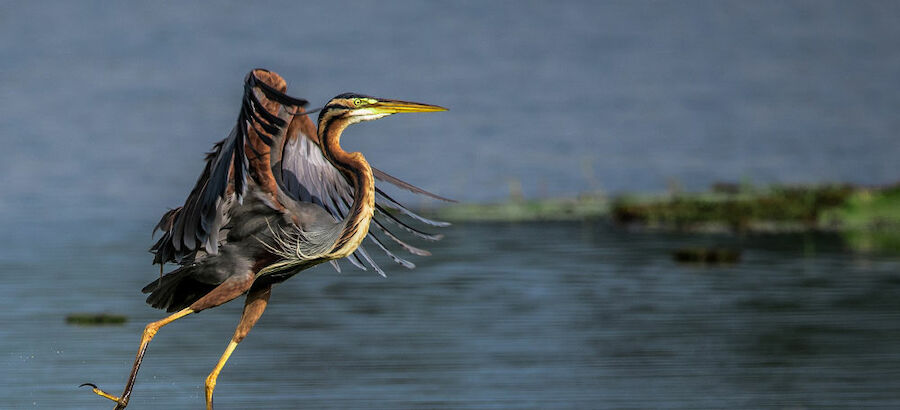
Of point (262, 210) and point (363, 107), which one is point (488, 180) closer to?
point (262, 210)

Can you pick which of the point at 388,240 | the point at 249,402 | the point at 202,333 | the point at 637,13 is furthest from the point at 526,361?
the point at 637,13

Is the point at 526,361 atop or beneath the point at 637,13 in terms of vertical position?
beneath

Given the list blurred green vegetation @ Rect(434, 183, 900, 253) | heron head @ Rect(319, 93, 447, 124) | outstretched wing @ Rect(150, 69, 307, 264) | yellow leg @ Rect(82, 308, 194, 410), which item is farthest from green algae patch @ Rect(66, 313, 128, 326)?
blurred green vegetation @ Rect(434, 183, 900, 253)

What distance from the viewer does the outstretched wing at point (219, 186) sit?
8430 millimetres

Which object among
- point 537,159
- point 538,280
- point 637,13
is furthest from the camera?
point 637,13

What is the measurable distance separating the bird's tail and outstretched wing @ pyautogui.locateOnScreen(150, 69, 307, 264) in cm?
12

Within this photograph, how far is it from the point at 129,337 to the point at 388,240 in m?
8.97

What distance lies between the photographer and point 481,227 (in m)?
21.8

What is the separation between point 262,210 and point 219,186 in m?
0.47

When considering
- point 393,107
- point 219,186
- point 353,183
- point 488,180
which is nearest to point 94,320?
point 219,186

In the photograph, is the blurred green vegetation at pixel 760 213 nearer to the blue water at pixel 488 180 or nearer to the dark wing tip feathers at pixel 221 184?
the blue water at pixel 488 180

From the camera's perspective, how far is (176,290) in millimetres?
9562

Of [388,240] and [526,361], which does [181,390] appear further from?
[388,240]

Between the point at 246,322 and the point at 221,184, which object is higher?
the point at 221,184
